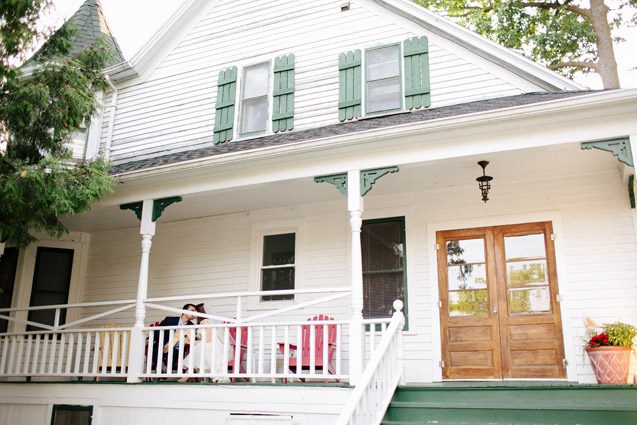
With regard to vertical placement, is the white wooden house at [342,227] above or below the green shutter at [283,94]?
below

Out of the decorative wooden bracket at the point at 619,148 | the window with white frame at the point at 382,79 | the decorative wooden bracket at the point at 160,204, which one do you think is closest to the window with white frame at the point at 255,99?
the window with white frame at the point at 382,79

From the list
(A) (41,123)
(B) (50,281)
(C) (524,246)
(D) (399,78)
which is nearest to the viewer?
(A) (41,123)

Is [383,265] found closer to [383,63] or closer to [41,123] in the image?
[383,63]

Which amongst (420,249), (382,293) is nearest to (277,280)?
(382,293)

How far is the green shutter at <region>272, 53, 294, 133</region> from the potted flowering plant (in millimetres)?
5411

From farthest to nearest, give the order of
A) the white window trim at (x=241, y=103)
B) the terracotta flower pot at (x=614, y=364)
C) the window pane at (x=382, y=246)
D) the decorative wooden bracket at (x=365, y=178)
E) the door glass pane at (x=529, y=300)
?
the white window trim at (x=241, y=103) → the window pane at (x=382, y=246) → the door glass pane at (x=529, y=300) → the decorative wooden bracket at (x=365, y=178) → the terracotta flower pot at (x=614, y=364)

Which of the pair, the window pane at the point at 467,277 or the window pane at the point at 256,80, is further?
the window pane at the point at 256,80

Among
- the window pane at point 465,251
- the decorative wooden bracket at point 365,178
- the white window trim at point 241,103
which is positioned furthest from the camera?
the white window trim at point 241,103

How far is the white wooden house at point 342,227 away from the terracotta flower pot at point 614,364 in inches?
13.7

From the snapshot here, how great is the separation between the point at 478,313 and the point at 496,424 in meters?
2.40

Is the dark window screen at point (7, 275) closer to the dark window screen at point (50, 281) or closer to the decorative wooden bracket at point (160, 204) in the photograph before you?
the dark window screen at point (50, 281)

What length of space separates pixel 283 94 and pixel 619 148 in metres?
5.39

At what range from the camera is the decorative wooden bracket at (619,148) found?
610 cm

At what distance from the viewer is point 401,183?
328 inches
